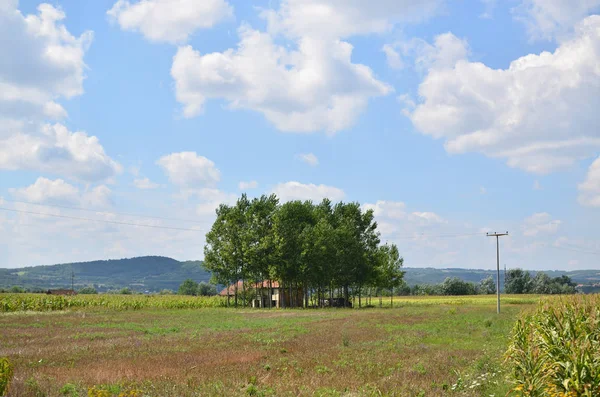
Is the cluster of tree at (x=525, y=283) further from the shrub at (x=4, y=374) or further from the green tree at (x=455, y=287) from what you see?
the shrub at (x=4, y=374)

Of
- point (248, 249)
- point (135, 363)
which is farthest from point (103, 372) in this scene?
point (248, 249)

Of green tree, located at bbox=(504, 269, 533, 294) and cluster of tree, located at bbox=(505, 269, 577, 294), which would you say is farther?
green tree, located at bbox=(504, 269, 533, 294)

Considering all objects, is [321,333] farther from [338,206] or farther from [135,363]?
[338,206]

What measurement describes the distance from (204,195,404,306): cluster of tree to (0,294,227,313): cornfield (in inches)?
293

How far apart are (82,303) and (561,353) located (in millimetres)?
72866

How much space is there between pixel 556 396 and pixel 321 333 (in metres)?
22.1

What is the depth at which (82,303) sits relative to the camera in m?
74.2

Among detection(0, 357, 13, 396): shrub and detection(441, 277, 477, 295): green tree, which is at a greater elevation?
detection(0, 357, 13, 396): shrub

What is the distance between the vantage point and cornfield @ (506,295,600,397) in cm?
1148

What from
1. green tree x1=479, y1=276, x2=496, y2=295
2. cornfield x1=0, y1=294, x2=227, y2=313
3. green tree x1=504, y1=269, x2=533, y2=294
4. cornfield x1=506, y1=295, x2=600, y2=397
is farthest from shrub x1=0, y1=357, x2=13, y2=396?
green tree x1=479, y1=276, x2=496, y2=295

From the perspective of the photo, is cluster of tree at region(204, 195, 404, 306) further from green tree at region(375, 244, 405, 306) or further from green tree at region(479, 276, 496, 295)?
green tree at region(479, 276, 496, 295)

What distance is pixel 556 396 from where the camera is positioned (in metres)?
11.7

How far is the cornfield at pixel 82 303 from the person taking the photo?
6569cm

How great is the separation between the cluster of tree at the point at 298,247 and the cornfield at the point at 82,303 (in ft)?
24.4
